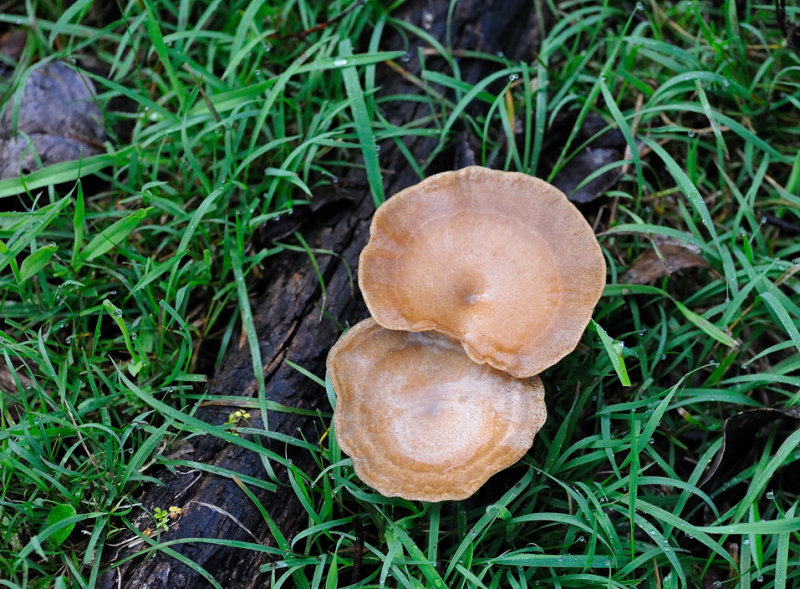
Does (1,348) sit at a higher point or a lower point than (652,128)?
lower

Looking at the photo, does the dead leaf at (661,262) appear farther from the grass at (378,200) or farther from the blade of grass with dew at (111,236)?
the blade of grass with dew at (111,236)

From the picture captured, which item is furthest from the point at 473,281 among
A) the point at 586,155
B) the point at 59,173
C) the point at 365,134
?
the point at 59,173

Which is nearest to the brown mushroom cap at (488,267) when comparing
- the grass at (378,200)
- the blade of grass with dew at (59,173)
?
the grass at (378,200)

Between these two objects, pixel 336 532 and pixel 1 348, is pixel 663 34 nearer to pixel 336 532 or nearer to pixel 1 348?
pixel 336 532

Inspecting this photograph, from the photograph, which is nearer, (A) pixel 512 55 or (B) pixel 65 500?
(B) pixel 65 500

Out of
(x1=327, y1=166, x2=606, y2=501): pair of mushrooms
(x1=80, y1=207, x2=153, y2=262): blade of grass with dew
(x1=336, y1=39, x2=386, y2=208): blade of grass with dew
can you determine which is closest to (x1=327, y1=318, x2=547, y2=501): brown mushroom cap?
(x1=327, y1=166, x2=606, y2=501): pair of mushrooms

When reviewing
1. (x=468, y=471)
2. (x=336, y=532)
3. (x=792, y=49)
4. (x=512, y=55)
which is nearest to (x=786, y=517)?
(x=468, y=471)
